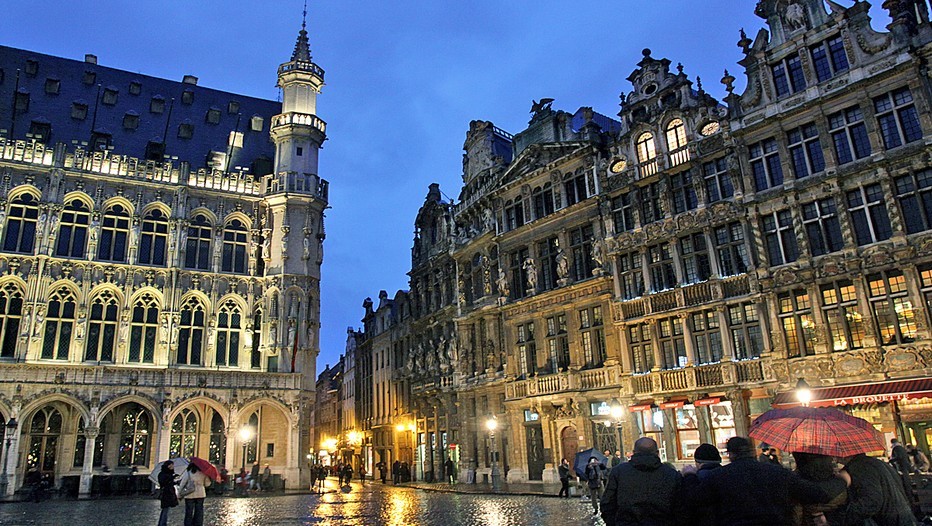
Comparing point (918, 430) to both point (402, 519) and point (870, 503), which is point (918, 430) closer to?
point (402, 519)

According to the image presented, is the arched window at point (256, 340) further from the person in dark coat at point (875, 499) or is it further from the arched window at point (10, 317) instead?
the person in dark coat at point (875, 499)

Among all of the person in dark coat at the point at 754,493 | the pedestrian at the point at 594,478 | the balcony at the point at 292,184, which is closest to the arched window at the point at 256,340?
the balcony at the point at 292,184

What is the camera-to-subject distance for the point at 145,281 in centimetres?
3366

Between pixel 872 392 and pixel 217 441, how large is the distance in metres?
28.3

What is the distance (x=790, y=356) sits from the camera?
2203 cm

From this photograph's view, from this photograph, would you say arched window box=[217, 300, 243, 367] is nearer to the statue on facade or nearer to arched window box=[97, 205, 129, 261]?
arched window box=[97, 205, 129, 261]

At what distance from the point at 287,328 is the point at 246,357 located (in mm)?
2484

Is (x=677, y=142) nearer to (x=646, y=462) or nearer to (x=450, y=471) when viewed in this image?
(x=450, y=471)

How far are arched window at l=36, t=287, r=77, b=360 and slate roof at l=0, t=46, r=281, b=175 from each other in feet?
28.5

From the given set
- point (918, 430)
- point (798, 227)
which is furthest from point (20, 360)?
point (918, 430)

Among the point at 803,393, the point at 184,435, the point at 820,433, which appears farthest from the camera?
the point at 184,435

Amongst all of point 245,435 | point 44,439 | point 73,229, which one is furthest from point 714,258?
point 44,439

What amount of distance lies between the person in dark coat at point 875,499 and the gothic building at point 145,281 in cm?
3076

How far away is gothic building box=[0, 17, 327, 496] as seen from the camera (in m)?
31.0
